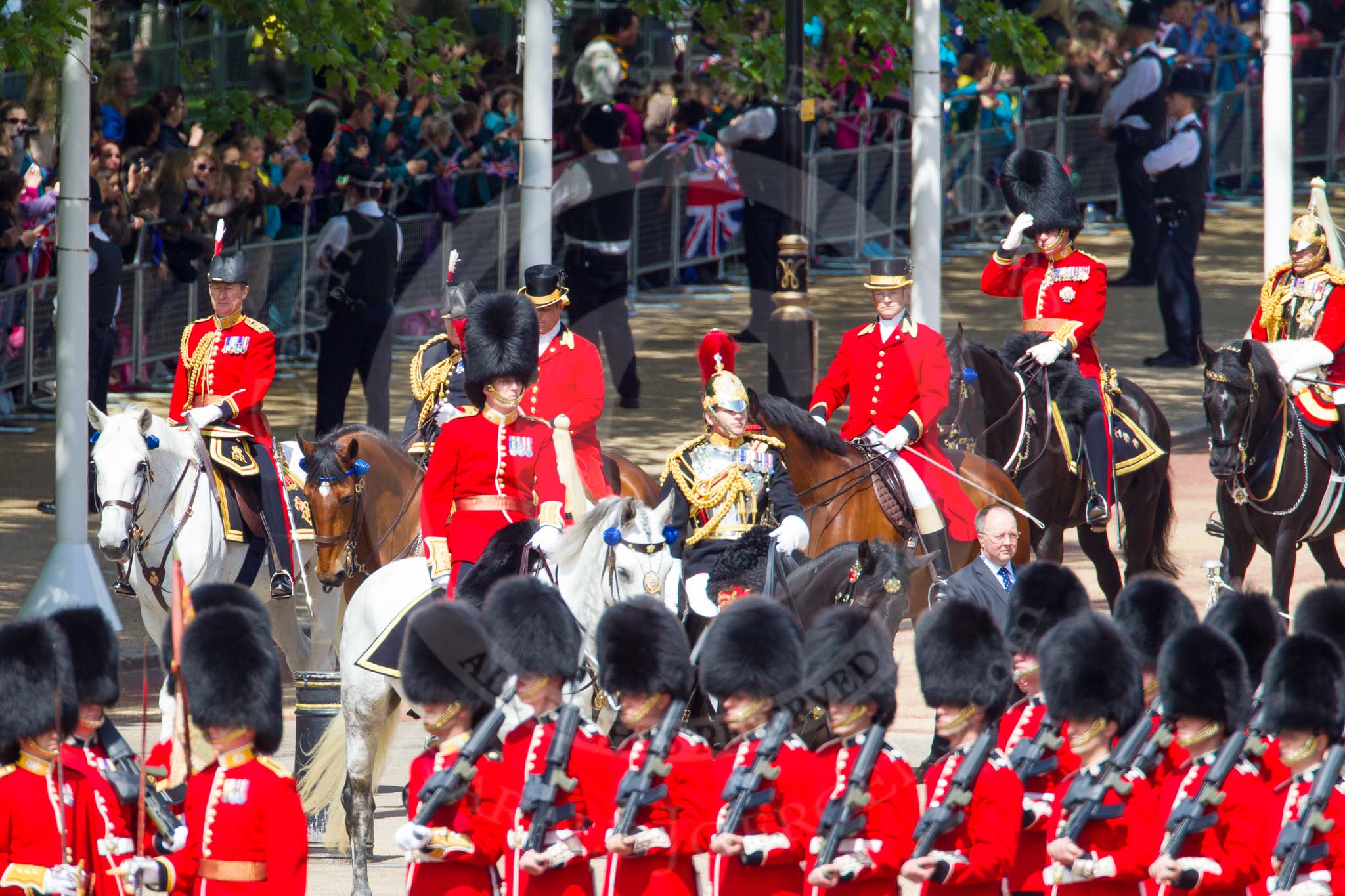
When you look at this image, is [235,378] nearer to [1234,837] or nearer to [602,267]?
[602,267]

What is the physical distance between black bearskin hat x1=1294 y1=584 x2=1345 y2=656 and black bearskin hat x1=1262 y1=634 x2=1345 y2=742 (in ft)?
3.13

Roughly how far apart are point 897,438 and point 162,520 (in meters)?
3.55

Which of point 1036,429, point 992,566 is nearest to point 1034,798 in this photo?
point 992,566

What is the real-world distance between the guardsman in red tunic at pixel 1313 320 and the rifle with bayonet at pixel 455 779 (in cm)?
698

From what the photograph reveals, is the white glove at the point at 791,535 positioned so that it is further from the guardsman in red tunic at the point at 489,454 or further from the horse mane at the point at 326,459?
the horse mane at the point at 326,459

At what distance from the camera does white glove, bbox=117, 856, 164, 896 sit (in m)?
7.18

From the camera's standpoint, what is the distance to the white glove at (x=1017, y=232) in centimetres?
1370

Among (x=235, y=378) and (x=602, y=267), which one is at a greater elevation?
(x=602, y=267)

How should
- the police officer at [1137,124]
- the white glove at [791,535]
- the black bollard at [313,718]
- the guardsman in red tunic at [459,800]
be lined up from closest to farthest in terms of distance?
the guardsman in red tunic at [459,800], the white glove at [791,535], the black bollard at [313,718], the police officer at [1137,124]

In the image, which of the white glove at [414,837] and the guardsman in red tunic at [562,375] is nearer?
the white glove at [414,837]

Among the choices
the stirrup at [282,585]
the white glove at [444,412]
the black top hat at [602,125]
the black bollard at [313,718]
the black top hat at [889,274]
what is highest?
the black top hat at [602,125]

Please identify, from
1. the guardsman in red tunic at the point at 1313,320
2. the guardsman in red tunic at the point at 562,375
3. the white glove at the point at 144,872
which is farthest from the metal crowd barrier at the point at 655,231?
the white glove at the point at 144,872

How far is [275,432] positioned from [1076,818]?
10643 millimetres

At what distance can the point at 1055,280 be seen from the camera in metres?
13.8
